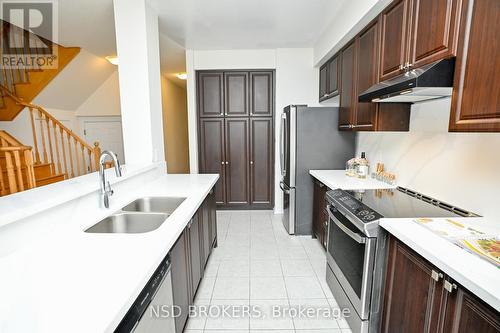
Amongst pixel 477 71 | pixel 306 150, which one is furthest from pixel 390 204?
pixel 306 150

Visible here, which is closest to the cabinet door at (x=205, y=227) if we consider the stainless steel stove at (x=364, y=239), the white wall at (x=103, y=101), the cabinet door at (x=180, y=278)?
the cabinet door at (x=180, y=278)

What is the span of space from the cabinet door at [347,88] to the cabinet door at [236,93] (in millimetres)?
1646

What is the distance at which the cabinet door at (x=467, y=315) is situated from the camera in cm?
81

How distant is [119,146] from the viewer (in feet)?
18.2

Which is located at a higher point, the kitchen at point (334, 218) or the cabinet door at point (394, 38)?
the cabinet door at point (394, 38)

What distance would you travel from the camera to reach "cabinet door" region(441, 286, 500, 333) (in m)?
0.81

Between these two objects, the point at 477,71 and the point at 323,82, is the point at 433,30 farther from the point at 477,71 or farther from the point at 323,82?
the point at 323,82

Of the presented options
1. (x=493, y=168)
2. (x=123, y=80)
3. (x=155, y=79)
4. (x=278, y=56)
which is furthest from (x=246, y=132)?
(x=493, y=168)

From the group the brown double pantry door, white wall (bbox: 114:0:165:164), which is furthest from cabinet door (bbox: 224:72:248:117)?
white wall (bbox: 114:0:165:164)

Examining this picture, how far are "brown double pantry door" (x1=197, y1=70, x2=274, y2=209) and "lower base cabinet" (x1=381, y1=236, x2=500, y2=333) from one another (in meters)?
2.84

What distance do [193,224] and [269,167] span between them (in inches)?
97.1

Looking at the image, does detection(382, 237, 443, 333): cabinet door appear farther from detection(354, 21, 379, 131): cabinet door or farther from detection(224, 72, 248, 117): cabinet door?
detection(224, 72, 248, 117): cabinet door

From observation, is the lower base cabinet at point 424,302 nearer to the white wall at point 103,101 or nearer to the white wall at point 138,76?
the white wall at point 138,76

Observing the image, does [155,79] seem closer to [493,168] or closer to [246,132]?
[246,132]
